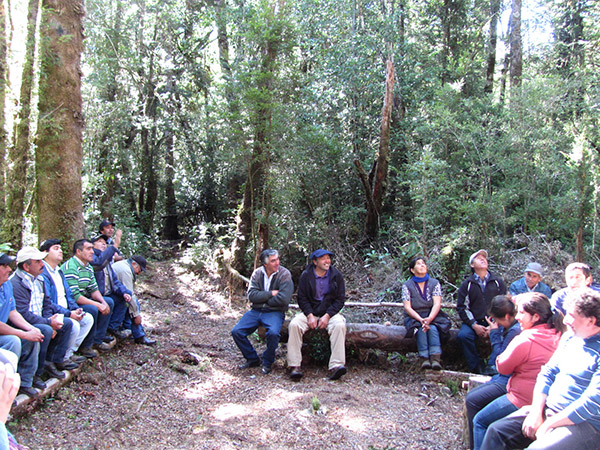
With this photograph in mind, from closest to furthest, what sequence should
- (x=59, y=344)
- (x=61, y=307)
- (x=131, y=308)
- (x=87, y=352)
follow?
(x=59, y=344)
(x=61, y=307)
(x=87, y=352)
(x=131, y=308)

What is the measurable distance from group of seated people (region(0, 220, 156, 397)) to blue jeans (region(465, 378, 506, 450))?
368cm

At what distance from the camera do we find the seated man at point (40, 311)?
4207 mm

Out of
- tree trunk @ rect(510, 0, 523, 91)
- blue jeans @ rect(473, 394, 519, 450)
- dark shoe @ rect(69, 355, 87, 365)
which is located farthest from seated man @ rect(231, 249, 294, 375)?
tree trunk @ rect(510, 0, 523, 91)

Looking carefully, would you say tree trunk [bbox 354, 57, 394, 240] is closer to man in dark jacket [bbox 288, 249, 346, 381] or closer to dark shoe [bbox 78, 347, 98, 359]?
man in dark jacket [bbox 288, 249, 346, 381]

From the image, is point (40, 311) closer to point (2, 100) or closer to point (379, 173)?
point (2, 100)

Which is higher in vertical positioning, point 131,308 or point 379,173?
Answer: point 379,173

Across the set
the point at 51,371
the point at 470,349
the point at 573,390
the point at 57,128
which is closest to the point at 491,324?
the point at 470,349

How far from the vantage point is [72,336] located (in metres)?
4.65

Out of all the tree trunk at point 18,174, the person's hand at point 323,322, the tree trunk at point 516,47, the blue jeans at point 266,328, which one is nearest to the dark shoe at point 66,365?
the blue jeans at point 266,328

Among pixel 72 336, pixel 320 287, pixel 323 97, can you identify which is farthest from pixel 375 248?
pixel 72 336

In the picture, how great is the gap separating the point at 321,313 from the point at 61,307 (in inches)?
123

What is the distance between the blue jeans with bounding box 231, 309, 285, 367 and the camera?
5766 mm

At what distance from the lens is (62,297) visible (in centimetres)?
480

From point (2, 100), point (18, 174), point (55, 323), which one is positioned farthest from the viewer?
point (18, 174)
